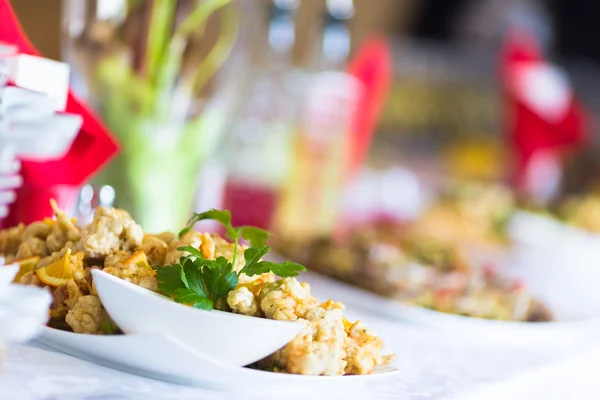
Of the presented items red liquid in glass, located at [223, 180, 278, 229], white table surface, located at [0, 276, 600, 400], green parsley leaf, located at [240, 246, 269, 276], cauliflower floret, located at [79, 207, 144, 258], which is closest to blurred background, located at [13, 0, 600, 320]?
red liquid in glass, located at [223, 180, 278, 229]

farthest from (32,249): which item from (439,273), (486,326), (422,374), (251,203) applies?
(251,203)

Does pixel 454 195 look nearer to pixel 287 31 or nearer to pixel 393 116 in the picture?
pixel 287 31

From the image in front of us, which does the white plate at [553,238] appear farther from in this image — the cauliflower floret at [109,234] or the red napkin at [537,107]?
the cauliflower floret at [109,234]

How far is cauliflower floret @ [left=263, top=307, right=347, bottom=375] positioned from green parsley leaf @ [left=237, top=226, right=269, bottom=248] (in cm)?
11

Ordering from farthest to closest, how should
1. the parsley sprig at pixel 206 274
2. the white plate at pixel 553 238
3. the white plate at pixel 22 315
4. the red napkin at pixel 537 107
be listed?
the red napkin at pixel 537 107 → the white plate at pixel 553 238 → the parsley sprig at pixel 206 274 → the white plate at pixel 22 315

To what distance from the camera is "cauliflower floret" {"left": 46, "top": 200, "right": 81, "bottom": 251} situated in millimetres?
792

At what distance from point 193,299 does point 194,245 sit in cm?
9

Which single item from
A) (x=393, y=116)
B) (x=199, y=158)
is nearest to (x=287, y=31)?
(x=199, y=158)

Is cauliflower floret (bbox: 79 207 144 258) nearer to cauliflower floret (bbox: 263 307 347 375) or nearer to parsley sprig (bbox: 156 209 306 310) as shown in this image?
parsley sprig (bbox: 156 209 306 310)

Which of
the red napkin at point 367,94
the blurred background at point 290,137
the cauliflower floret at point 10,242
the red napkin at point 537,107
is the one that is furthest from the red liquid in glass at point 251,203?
the red napkin at point 537,107

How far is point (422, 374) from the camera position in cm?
90

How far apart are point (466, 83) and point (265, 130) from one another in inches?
93.5

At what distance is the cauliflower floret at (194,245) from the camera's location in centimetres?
76

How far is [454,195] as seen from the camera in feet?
7.91
